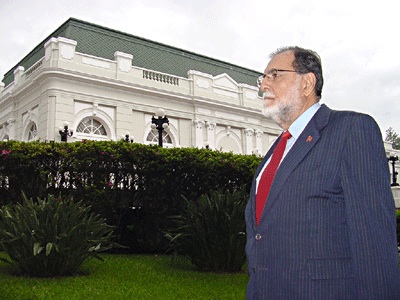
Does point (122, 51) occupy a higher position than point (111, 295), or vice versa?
point (122, 51)

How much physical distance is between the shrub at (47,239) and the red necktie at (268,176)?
3289mm

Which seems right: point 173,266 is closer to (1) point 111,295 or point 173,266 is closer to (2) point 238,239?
(2) point 238,239

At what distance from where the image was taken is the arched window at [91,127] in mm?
22955

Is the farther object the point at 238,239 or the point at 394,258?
the point at 238,239

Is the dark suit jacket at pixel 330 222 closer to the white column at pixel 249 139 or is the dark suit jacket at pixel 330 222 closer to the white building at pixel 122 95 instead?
the white building at pixel 122 95

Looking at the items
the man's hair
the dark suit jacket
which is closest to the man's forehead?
the man's hair

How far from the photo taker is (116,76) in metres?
24.2

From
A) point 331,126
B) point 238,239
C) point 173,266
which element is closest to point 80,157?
point 173,266

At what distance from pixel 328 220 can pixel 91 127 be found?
73.2 feet

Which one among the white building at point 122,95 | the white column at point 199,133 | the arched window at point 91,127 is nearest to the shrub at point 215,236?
the white building at point 122,95

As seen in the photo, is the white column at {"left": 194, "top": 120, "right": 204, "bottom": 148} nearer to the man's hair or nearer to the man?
the man's hair

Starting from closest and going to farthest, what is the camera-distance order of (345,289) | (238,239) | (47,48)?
(345,289), (238,239), (47,48)

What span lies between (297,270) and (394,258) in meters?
0.42

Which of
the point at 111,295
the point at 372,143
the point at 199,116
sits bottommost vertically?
the point at 111,295
